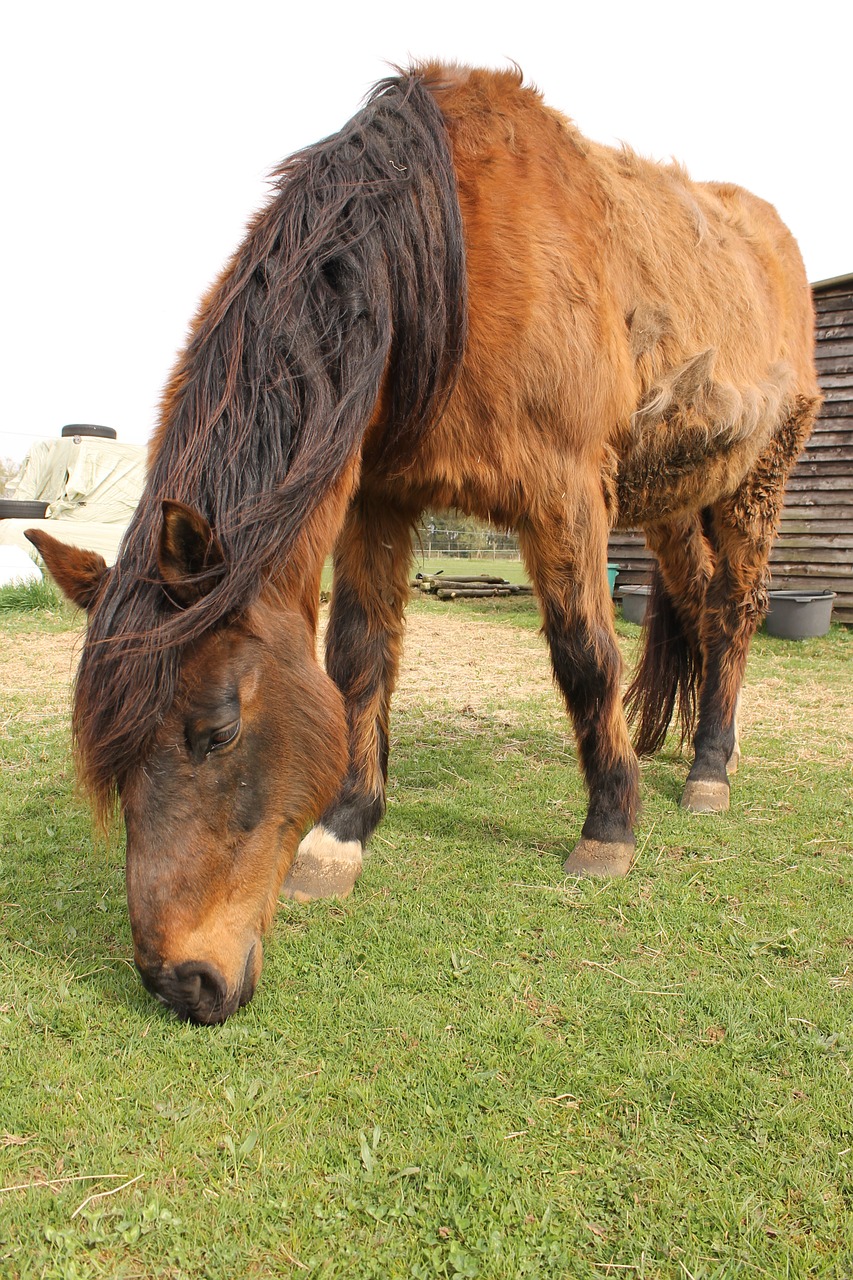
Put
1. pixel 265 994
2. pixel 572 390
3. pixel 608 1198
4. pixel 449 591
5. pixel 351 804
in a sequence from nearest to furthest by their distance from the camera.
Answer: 1. pixel 608 1198
2. pixel 265 994
3. pixel 572 390
4. pixel 351 804
5. pixel 449 591

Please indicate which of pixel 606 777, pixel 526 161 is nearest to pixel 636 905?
pixel 606 777

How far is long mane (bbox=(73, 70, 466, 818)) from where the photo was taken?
6.59 ft

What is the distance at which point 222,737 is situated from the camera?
2117 millimetres

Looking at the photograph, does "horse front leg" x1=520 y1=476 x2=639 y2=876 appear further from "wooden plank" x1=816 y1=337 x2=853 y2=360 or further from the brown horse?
"wooden plank" x1=816 y1=337 x2=853 y2=360

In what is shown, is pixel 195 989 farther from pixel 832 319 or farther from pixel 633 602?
pixel 832 319

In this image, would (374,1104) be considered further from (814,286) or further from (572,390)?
(814,286)

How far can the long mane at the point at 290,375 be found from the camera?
2010 mm

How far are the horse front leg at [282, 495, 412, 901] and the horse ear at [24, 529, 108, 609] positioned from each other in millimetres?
1285

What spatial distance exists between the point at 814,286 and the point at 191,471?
1141 centimetres

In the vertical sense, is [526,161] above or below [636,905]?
above

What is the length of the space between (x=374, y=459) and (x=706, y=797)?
2597 millimetres

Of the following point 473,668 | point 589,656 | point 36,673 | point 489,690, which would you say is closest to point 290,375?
point 589,656

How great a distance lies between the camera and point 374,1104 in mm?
1920

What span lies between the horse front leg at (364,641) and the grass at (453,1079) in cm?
27
